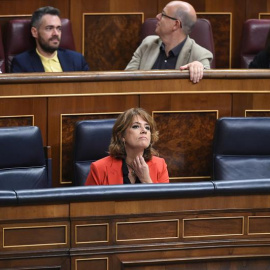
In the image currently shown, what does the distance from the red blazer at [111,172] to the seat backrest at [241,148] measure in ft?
0.68

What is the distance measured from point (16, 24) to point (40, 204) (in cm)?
95

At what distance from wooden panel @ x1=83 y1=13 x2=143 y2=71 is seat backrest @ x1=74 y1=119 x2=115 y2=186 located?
577 mm

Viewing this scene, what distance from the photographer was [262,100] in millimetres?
1702

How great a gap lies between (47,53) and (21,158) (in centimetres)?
47

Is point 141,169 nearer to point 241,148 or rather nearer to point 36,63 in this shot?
point 241,148

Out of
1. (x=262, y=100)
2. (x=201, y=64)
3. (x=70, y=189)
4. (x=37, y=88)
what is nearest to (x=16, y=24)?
(x=37, y=88)

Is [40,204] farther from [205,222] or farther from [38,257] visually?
[205,222]

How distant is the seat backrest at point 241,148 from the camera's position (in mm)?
1565

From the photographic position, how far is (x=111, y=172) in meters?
1.38

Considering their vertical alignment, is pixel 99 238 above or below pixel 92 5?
below

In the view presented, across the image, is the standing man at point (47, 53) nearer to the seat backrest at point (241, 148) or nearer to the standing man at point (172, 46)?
the standing man at point (172, 46)

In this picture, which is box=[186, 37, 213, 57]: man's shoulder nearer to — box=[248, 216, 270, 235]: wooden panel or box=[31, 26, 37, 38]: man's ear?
box=[31, 26, 37, 38]: man's ear

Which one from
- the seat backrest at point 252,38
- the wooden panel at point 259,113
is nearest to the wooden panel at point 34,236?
the wooden panel at point 259,113

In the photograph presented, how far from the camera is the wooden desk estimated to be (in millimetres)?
1597
